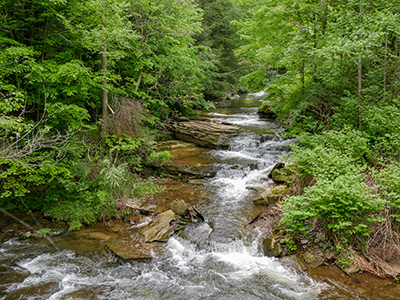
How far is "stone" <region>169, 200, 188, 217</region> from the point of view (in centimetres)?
736

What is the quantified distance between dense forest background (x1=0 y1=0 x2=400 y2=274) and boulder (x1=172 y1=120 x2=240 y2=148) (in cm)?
350

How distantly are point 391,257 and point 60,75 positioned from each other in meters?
8.39

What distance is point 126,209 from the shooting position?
7379 mm

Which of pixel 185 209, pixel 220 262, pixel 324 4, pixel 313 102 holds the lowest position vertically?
pixel 220 262

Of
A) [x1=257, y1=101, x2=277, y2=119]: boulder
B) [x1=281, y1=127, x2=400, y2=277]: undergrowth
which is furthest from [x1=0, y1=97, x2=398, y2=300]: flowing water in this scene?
[x1=257, y1=101, x2=277, y2=119]: boulder

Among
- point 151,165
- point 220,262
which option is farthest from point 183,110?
point 220,262

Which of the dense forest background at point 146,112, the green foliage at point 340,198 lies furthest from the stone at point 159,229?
the green foliage at point 340,198

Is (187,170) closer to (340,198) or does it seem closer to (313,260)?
(313,260)

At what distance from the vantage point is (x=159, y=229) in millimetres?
6633

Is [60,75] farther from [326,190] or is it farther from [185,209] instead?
[326,190]

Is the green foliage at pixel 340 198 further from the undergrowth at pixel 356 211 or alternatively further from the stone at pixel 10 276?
the stone at pixel 10 276

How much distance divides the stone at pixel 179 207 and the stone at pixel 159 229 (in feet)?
0.69

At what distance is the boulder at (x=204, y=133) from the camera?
42.8 ft

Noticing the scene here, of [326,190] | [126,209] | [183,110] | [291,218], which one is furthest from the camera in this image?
[183,110]
